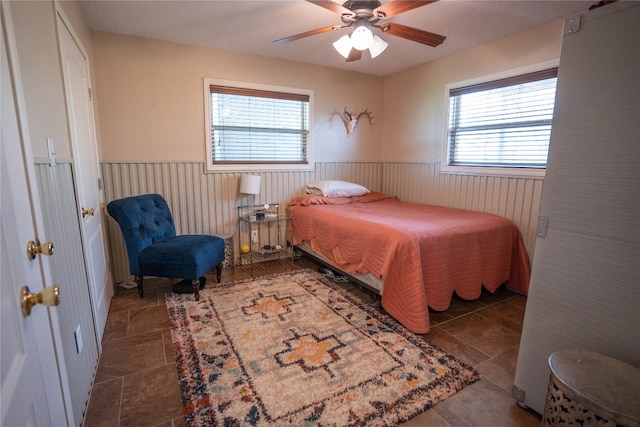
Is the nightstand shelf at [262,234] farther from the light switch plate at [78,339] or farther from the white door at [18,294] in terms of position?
the white door at [18,294]

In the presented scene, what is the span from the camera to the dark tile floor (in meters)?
A: 1.57

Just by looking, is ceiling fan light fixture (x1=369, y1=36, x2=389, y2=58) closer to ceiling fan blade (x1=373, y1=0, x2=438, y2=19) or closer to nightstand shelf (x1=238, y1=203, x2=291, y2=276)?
ceiling fan blade (x1=373, y1=0, x2=438, y2=19)

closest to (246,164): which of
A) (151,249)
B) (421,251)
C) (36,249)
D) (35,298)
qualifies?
(151,249)

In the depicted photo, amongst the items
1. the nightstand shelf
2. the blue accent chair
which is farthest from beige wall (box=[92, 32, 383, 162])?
the nightstand shelf

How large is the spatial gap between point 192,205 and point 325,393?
2.56 m

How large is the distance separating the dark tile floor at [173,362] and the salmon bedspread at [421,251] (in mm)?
177

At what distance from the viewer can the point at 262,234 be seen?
396cm

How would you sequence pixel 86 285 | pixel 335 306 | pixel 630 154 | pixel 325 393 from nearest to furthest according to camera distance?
1. pixel 630 154
2. pixel 325 393
3. pixel 86 285
4. pixel 335 306

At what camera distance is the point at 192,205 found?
353 cm

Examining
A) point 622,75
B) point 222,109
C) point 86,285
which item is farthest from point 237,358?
point 222,109

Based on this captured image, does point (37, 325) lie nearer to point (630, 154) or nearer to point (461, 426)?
point (461, 426)

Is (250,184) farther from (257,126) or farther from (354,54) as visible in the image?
(354,54)

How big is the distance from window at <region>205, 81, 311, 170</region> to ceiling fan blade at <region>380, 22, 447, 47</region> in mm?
1749

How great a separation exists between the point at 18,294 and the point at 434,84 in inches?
164
